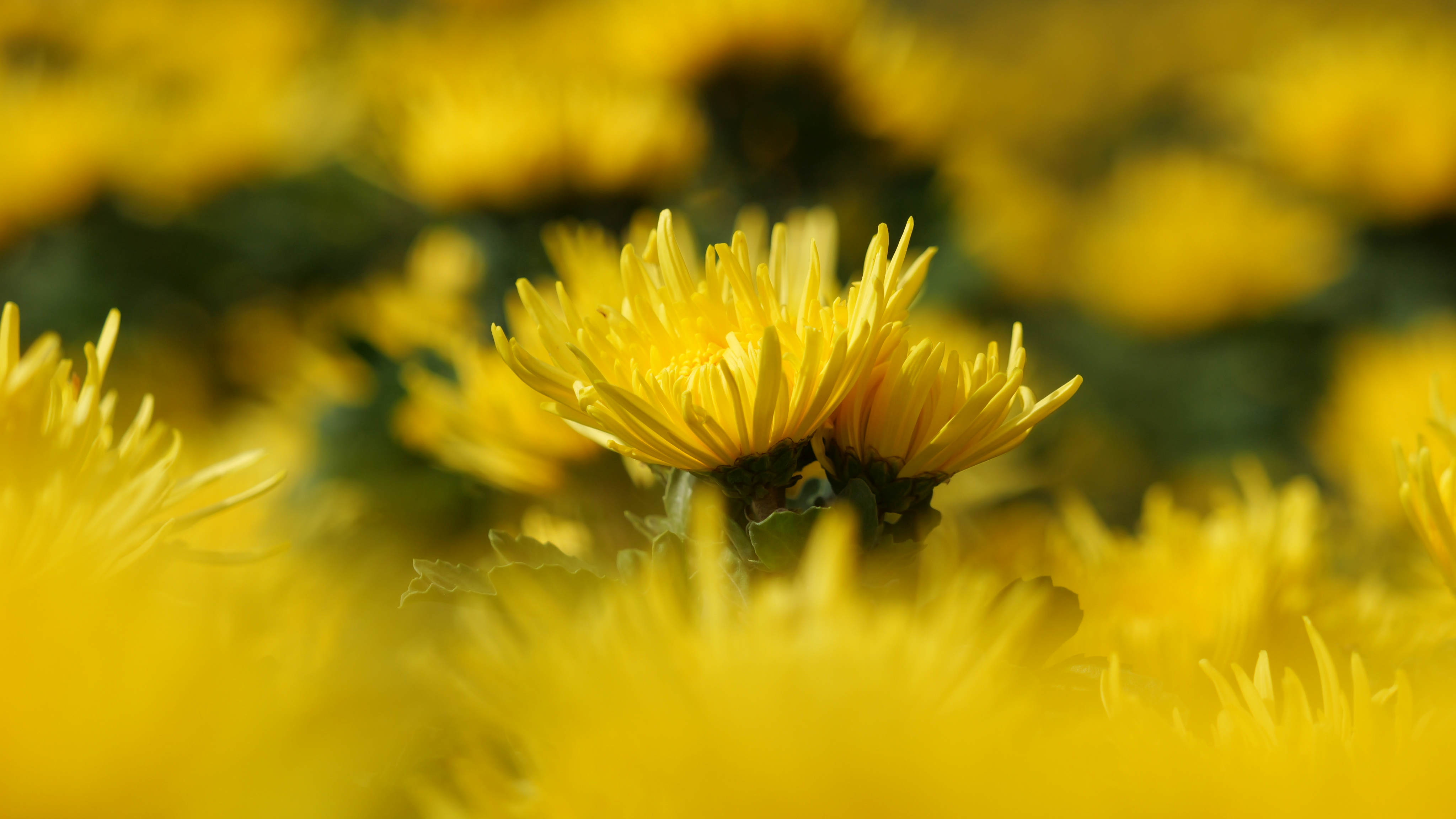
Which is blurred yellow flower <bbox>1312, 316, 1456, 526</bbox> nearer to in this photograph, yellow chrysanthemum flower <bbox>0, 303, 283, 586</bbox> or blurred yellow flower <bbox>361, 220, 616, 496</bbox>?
blurred yellow flower <bbox>361, 220, 616, 496</bbox>

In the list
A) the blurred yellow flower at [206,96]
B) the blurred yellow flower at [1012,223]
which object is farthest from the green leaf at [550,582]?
the blurred yellow flower at [206,96]

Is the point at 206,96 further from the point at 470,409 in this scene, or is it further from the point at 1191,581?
the point at 1191,581

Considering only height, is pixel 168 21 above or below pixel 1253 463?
above

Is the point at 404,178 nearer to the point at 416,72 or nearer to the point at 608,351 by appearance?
the point at 416,72

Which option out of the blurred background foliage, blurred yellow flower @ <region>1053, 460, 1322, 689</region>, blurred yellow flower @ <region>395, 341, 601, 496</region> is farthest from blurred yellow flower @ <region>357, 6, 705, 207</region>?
blurred yellow flower @ <region>1053, 460, 1322, 689</region>

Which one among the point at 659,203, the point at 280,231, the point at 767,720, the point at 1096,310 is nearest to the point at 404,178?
the point at 659,203

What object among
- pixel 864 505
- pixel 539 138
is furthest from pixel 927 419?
pixel 539 138

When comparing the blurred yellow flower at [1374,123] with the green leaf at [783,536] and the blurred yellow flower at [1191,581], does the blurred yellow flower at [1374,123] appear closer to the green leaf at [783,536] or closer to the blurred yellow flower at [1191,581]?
the blurred yellow flower at [1191,581]

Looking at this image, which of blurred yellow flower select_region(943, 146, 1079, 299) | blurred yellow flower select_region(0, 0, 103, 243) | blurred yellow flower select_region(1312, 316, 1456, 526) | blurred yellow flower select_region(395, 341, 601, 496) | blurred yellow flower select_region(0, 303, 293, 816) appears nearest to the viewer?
blurred yellow flower select_region(0, 303, 293, 816)
